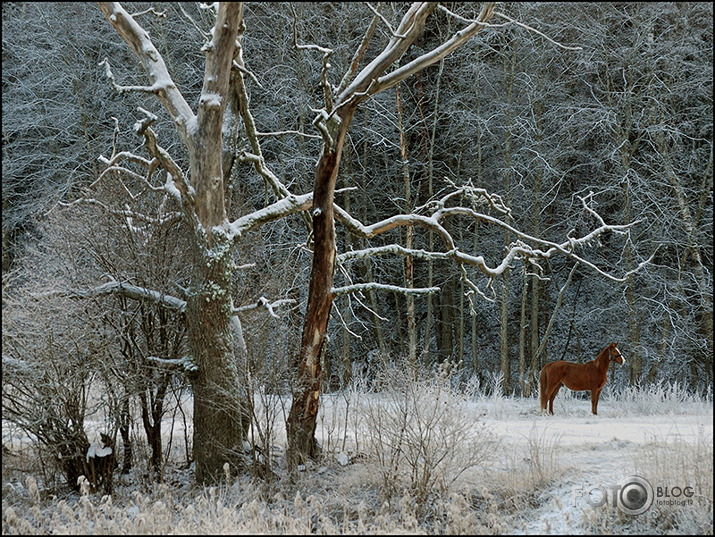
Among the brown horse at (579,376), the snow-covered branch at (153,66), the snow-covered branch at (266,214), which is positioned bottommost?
the brown horse at (579,376)

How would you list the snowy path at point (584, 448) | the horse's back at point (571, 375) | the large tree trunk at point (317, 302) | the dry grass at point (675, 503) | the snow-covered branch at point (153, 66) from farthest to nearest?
the horse's back at point (571, 375) < the large tree trunk at point (317, 302) < the snow-covered branch at point (153, 66) < the snowy path at point (584, 448) < the dry grass at point (675, 503)

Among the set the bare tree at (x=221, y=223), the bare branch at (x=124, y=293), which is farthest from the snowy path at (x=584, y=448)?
the bare branch at (x=124, y=293)

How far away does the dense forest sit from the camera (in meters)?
7.64

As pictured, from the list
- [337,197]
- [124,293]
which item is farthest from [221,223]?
[337,197]

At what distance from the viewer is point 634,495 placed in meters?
5.94

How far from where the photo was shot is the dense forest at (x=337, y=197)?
764 cm

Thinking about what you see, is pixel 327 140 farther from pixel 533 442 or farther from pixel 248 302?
pixel 533 442

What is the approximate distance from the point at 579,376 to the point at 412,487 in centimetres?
482

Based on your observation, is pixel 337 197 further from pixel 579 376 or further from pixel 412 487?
pixel 412 487

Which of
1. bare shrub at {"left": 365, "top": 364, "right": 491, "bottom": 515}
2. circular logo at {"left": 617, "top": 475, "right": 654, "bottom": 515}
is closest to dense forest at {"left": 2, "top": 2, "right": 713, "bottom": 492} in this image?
bare shrub at {"left": 365, "top": 364, "right": 491, "bottom": 515}

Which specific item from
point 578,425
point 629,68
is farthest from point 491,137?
point 578,425

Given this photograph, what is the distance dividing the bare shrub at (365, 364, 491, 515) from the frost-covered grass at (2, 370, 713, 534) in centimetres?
2

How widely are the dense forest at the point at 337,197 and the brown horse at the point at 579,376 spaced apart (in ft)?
6.58

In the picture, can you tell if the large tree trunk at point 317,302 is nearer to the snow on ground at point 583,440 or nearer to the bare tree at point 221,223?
the bare tree at point 221,223
